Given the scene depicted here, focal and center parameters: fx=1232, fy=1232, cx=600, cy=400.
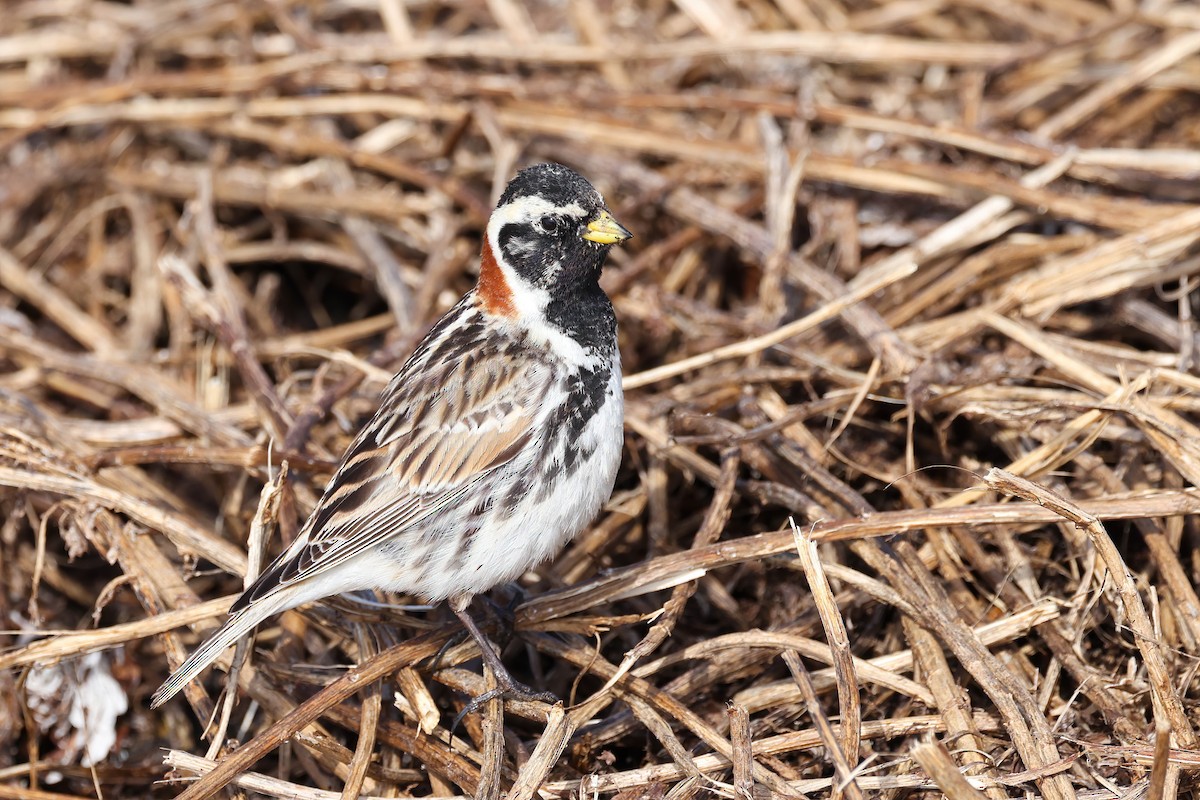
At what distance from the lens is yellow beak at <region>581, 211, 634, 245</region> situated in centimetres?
374

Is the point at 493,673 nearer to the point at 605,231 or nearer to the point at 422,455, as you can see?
the point at 422,455

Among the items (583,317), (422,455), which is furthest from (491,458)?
(583,317)

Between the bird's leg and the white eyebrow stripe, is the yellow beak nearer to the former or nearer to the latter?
the white eyebrow stripe

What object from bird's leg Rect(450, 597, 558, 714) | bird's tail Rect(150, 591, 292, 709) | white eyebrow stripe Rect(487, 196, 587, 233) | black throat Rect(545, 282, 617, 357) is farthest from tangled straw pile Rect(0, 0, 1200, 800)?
white eyebrow stripe Rect(487, 196, 587, 233)

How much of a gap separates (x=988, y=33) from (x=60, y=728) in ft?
17.0

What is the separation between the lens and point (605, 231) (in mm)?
3752

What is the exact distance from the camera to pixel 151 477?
4.66 metres

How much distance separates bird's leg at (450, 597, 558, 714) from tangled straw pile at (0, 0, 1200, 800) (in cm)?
6

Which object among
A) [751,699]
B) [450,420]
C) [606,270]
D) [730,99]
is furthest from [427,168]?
[751,699]

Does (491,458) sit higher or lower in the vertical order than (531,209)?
lower

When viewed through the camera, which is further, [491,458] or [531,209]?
[531,209]

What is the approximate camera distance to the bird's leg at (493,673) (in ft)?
11.4

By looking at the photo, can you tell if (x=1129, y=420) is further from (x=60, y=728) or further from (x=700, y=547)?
(x=60, y=728)

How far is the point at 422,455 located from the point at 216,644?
76cm
